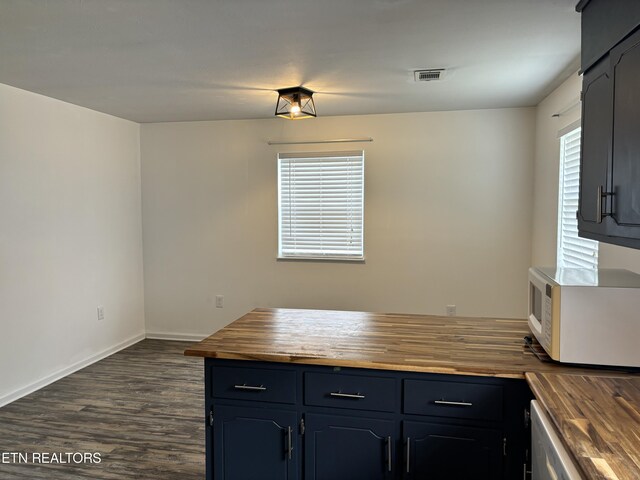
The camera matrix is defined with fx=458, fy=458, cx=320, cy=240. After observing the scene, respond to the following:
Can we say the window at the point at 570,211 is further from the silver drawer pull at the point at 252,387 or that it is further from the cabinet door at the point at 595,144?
the silver drawer pull at the point at 252,387

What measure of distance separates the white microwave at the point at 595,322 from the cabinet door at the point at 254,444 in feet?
3.70

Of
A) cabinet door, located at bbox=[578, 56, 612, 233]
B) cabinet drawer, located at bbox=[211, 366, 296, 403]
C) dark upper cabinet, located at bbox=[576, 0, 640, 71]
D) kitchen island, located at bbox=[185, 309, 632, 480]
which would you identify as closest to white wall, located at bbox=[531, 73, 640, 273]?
cabinet door, located at bbox=[578, 56, 612, 233]

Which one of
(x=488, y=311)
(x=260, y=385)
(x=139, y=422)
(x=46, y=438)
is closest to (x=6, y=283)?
(x=46, y=438)

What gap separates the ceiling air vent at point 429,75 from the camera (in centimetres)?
305

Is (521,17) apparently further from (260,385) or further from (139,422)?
(139,422)

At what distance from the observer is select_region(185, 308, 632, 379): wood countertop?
1813 millimetres

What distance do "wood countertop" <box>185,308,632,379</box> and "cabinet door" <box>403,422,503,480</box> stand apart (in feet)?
0.82

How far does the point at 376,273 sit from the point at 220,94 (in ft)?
7.31

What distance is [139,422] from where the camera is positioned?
10.3ft

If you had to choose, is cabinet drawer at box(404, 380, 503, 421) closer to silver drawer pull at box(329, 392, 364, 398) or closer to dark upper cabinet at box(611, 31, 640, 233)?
silver drawer pull at box(329, 392, 364, 398)

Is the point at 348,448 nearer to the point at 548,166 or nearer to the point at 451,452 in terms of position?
the point at 451,452

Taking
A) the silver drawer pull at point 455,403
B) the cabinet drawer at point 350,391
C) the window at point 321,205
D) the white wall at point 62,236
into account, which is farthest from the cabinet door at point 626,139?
the white wall at point 62,236

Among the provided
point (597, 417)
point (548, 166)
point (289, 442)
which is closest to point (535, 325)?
point (597, 417)

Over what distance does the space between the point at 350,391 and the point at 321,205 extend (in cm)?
298
